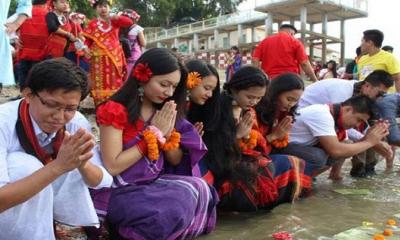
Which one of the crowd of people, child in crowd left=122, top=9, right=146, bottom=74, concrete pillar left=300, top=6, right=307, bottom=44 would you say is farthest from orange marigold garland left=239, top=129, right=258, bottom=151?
concrete pillar left=300, top=6, right=307, bottom=44

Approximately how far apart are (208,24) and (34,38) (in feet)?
116

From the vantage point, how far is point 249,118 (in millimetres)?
3051

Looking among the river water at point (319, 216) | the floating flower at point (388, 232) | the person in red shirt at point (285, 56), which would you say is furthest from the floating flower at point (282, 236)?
the person in red shirt at point (285, 56)

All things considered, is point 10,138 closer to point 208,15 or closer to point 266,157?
point 266,157

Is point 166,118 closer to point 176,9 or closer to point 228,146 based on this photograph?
point 228,146

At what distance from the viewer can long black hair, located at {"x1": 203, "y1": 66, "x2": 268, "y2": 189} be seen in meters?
2.98

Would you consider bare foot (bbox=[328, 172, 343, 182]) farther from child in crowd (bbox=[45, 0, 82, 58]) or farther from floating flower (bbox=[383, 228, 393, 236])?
child in crowd (bbox=[45, 0, 82, 58])

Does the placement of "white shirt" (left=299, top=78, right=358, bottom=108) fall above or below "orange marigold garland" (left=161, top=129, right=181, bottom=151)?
above

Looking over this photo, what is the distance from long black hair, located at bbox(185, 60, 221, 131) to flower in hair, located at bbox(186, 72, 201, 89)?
0.14 ft

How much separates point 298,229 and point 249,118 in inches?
29.5

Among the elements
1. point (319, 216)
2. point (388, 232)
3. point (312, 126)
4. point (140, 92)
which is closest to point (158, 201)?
point (140, 92)

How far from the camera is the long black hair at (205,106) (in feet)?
9.80

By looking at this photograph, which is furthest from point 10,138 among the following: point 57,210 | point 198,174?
point 198,174

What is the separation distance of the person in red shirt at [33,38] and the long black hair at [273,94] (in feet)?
9.75
